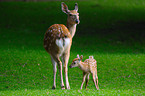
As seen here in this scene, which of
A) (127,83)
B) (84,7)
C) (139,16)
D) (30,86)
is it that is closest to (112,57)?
(127,83)

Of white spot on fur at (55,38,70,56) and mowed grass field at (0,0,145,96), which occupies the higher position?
white spot on fur at (55,38,70,56)

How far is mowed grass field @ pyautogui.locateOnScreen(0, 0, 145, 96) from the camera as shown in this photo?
10.9 m

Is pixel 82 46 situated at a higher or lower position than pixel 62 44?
lower

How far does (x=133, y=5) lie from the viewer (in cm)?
2742

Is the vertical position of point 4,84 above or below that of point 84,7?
below

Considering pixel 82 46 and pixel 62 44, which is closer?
pixel 62 44

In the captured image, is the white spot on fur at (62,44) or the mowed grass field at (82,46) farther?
the mowed grass field at (82,46)

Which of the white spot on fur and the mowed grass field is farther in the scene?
the mowed grass field

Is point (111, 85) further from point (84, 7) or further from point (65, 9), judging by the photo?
point (84, 7)

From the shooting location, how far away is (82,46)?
57.5ft

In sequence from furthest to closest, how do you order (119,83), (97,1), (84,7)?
(97,1)
(84,7)
(119,83)

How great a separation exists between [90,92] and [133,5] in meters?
20.6

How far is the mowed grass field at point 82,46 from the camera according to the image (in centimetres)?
1087

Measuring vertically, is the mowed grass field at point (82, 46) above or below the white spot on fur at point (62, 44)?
below
